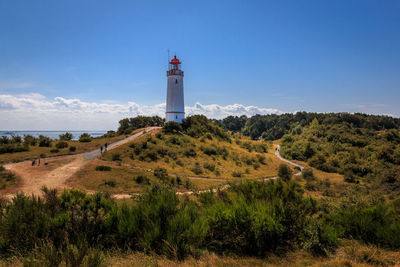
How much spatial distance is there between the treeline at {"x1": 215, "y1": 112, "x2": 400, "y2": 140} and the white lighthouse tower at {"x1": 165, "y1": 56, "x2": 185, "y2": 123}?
54.8 metres

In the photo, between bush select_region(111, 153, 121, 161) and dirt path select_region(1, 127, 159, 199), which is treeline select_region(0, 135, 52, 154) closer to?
dirt path select_region(1, 127, 159, 199)

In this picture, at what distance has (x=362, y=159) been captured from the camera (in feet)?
135

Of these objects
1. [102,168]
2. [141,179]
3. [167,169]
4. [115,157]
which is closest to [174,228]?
[141,179]

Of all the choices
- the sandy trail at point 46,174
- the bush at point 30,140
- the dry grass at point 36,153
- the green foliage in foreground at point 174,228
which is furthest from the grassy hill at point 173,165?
the bush at point 30,140

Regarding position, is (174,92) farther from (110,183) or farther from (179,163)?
(110,183)

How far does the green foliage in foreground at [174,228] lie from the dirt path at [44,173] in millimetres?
9246

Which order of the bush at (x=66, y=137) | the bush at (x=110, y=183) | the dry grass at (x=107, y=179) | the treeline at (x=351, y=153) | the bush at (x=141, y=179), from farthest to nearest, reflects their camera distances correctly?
the bush at (x=66, y=137)
the treeline at (x=351, y=153)
the bush at (x=141, y=179)
the bush at (x=110, y=183)
the dry grass at (x=107, y=179)

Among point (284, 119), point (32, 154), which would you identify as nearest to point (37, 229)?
point (32, 154)

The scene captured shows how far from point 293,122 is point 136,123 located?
7279 cm

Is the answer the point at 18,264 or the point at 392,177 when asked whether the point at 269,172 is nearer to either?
the point at 392,177

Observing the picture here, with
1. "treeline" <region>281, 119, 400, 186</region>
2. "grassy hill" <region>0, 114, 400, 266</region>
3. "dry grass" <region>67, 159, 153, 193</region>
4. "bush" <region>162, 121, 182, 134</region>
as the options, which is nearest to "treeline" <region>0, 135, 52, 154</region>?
"dry grass" <region>67, 159, 153, 193</region>

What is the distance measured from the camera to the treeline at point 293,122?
7557 centimetres

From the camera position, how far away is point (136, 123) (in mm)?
46812

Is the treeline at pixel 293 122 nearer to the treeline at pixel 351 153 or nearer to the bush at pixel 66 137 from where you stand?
the treeline at pixel 351 153
